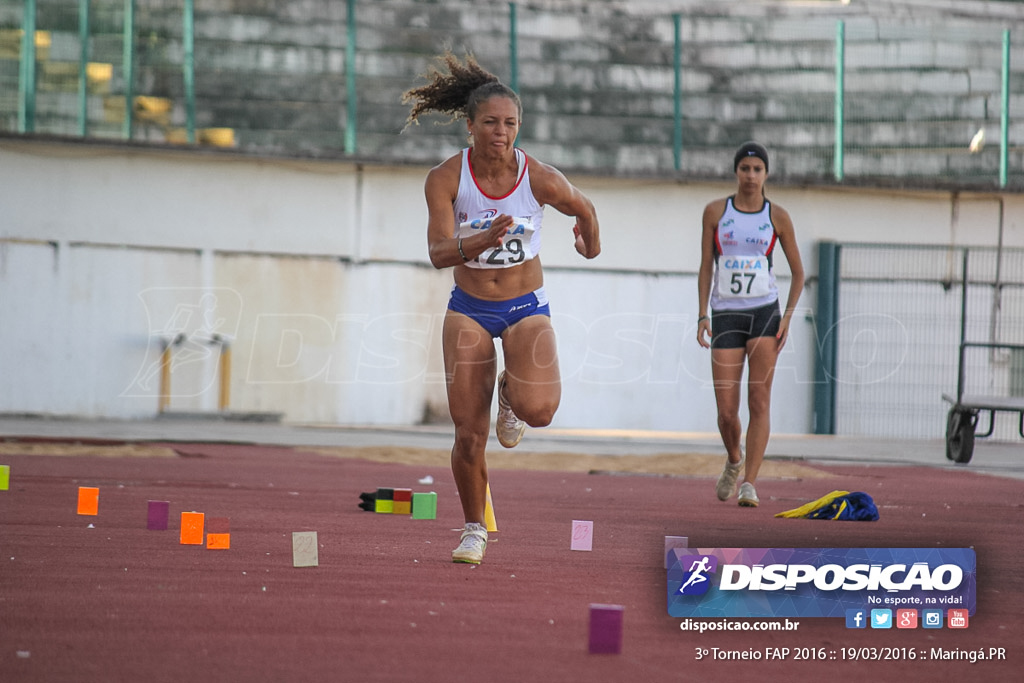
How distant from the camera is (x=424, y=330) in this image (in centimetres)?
2036

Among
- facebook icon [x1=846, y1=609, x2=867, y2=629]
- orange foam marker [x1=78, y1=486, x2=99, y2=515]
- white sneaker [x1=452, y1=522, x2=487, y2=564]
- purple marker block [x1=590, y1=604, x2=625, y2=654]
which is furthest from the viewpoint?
orange foam marker [x1=78, y1=486, x2=99, y2=515]

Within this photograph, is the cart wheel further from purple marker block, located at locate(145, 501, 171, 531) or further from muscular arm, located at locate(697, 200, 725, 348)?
purple marker block, located at locate(145, 501, 171, 531)

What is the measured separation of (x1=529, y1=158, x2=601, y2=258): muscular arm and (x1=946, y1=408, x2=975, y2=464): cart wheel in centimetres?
878

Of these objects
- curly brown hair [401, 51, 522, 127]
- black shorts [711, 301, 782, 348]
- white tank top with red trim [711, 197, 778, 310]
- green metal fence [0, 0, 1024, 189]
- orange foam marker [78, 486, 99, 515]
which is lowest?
orange foam marker [78, 486, 99, 515]

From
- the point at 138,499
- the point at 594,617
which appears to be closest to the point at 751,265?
the point at 138,499

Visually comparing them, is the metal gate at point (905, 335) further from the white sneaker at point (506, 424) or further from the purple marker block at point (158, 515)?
the purple marker block at point (158, 515)

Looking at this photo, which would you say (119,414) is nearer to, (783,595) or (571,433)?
(571,433)

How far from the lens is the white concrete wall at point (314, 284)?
19641mm

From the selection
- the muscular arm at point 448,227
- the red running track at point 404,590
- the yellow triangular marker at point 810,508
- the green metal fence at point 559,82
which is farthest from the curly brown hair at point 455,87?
the green metal fence at point 559,82

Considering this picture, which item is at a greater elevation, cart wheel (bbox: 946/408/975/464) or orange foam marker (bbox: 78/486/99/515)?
orange foam marker (bbox: 78/486/99/515)

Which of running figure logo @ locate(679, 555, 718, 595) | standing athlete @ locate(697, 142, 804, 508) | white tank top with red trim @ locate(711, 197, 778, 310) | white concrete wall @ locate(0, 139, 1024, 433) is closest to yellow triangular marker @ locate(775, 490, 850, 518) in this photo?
standing athlete @ locate(697, 142, 804, 508)

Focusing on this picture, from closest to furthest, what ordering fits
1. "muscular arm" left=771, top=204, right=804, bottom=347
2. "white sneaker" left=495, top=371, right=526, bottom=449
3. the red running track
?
the red running track < "white sneaker" left=495, top=371, right=526, bottom=449 < "muscular arm" left=771, top=204, right=804, bottom=347

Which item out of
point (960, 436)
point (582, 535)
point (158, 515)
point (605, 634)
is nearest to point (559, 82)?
point (960, 436)

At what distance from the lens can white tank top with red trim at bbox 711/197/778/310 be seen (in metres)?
9.42
